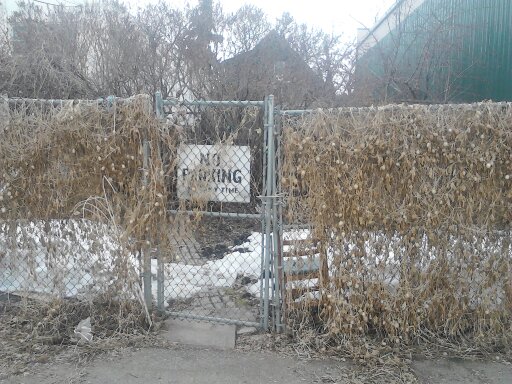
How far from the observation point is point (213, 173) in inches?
163

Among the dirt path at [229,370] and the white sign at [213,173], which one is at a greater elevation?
the white sign at [213,173]

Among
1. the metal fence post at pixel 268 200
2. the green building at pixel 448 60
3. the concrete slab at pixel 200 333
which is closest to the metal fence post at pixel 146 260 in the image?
the concrete slab at pixel 200 333

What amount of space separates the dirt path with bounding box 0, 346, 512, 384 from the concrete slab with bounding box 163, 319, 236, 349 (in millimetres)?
158

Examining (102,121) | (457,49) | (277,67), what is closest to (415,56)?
(457,49)

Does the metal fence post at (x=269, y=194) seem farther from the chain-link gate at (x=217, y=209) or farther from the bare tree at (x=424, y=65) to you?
the bare tree at (x=424, y=65)

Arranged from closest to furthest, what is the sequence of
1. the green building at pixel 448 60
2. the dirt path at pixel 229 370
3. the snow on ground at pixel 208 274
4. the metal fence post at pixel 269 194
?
the dirt path at pixel 229 370 < the metal fence post at pixel 269 194 < the snow on ground at pixel 208 274 < the green building at pixel 448 60

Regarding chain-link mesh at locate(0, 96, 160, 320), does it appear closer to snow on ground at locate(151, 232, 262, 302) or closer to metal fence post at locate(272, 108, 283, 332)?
snow on ground at locate(151, 232, 262, 302)

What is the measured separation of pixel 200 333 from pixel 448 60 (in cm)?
820

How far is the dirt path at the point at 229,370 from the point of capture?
→ 360cm

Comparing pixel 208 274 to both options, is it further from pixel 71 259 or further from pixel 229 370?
pixel 229 370

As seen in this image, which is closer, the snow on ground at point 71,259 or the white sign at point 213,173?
the snow on ground at point 71,259

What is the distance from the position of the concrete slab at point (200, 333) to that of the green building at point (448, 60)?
6.23 metres

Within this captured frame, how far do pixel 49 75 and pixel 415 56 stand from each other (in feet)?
23.5

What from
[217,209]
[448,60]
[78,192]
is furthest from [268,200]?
[448,60]
